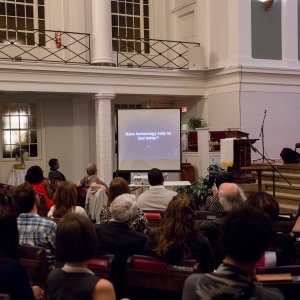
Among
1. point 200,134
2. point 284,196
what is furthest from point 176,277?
point 200,134

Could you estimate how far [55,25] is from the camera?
13375 millimetres

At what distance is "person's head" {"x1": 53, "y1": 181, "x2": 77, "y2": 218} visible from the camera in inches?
173

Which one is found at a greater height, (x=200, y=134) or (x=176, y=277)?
(x=200, y=134)

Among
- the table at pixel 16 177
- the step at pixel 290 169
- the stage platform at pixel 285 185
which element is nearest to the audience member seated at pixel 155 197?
the stage platform at pixel 285 185

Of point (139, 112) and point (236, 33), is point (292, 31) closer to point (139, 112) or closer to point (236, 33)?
point (236, 33)

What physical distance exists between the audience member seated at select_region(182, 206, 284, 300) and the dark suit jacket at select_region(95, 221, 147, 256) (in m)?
1.61

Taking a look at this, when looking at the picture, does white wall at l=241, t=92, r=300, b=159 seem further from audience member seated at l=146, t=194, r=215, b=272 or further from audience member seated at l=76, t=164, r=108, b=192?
audience member seated at l=146, t=194, r=215, b=272

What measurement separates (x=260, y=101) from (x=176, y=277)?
10.7 meters

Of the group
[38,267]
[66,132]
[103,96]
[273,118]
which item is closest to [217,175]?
[103,96]

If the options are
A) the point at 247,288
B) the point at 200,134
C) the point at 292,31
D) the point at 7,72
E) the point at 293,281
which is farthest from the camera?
the point at 292,31

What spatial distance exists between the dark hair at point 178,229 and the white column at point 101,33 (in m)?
9.67

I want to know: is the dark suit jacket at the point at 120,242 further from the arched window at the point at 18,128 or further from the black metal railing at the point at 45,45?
the arched window at the point at 18,128

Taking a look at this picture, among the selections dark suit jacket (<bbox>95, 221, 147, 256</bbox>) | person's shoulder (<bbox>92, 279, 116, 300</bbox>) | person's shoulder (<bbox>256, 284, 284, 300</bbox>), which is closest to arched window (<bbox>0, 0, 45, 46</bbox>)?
dark suit jacket (<bbox>95, 221, 147, 256</bbox>)

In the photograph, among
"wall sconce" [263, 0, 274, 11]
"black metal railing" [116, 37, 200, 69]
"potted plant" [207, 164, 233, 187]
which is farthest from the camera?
"black metal railing" [116, 37, 200, 69]
